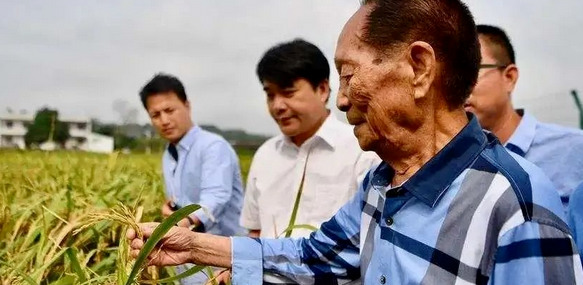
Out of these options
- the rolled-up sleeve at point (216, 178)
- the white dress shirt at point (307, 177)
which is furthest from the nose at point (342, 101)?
the rolled-up sleeve at point (216, 178)

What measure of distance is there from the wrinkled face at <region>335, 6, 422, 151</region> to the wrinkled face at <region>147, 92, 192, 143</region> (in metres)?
2.54

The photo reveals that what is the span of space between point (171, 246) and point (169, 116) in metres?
2.30

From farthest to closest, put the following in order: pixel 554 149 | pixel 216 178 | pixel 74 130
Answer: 1. pixel 74 130
2. pixel 216 178
3. pixel 554 149

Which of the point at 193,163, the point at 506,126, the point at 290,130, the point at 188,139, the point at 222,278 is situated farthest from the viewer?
the point at 188,139

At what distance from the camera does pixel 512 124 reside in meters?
2.45

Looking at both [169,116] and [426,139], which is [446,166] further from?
[169,116]

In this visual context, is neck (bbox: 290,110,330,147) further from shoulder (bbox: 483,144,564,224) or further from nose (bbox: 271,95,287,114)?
shoulder (bbox: 483,144,564,224)

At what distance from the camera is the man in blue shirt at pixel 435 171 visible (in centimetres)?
94

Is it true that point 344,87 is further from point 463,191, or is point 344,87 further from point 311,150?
point 311,150

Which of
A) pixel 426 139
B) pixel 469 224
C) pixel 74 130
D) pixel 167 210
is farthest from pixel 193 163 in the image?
pixel 74 130

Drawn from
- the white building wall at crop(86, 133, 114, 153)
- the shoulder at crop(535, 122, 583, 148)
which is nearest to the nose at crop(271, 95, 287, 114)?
the shoulder at crop(535, 122, 583, 148)

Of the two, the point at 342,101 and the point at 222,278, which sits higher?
the point at 342,101

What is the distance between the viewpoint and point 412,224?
1070mm

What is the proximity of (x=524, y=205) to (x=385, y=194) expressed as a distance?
0.27 m
